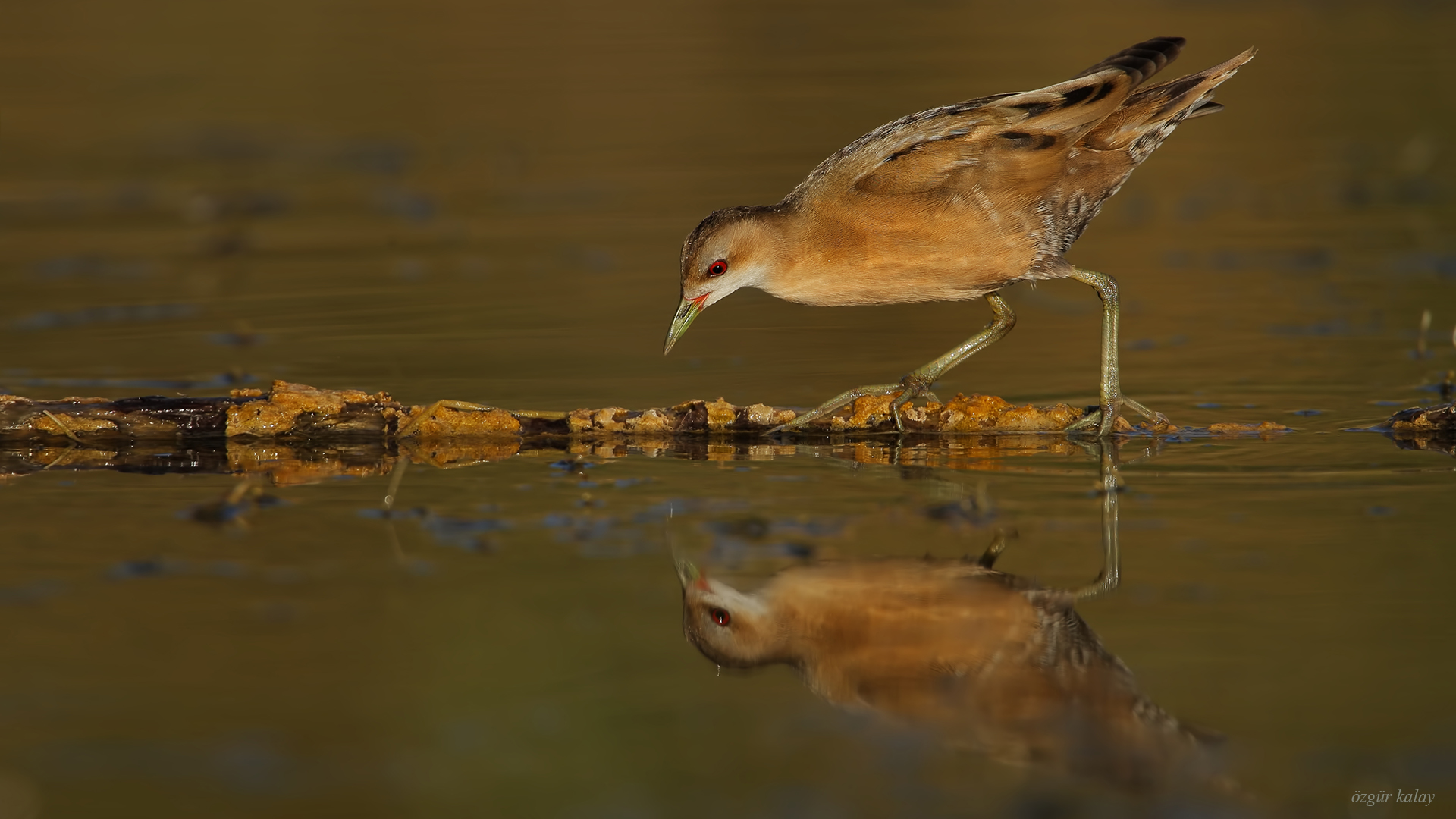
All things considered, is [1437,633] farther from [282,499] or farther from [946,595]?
[282,499]

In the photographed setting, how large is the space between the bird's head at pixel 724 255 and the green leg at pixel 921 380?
52 cm

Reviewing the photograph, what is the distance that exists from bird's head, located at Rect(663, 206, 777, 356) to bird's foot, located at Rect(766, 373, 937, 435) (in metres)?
0.50

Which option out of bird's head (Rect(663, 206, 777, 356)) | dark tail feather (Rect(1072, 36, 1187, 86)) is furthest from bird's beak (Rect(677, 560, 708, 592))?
dark tail feather (Rect(1072, 36, 1187, 86))

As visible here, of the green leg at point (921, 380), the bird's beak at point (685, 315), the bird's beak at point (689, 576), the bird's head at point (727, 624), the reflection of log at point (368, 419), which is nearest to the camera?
the bird's head at point (727, 624)

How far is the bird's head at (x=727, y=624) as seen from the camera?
370cm

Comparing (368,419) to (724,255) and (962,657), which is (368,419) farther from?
(962,657)

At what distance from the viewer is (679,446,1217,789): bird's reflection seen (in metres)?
3.15

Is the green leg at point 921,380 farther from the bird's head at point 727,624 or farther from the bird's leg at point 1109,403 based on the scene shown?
the bird's head at point 727,624

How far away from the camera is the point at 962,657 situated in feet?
12.0

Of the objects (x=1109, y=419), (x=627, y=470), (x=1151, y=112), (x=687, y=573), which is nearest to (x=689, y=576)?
(x=687, y=573)

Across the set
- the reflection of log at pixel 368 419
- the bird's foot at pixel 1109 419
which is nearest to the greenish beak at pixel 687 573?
the reflection of log at pixel 368 419

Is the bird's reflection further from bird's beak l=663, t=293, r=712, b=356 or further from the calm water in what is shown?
bird's beak l=663, t=293, r=712, b=356

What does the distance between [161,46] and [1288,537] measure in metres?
13.3

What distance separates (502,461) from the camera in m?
5.21
